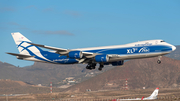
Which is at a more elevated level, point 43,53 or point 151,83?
point 43,53

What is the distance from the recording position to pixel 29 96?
122 m

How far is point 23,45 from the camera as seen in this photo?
75.8 meters

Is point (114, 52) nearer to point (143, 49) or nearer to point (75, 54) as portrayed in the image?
point (143, 49)

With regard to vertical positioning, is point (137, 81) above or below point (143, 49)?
below

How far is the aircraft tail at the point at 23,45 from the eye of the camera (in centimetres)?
7475

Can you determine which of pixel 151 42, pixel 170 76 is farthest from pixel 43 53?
pixel 170 76

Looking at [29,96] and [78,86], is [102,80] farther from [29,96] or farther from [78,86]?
[29,96]

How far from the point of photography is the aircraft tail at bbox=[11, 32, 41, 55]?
74750 millimetres

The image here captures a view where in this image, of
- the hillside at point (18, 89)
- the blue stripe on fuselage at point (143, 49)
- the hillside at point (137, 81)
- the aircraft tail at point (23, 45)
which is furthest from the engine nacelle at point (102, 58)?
the hillside at point (18, 89)

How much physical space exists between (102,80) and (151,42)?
136 metres

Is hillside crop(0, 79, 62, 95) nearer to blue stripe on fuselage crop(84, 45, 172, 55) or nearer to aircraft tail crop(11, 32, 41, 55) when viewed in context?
aircraft tail crop(11, 32, 41, 55)

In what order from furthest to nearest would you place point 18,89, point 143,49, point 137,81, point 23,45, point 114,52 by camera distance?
1. point 18,89
2. point 137,81
3. point 23,45
4. point 114,52
5. point 143,49

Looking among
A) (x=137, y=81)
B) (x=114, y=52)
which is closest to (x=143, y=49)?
(x=114, y=52)

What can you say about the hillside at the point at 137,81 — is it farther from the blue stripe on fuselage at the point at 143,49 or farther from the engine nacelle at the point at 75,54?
the engine nacelle at the point at 75,54
